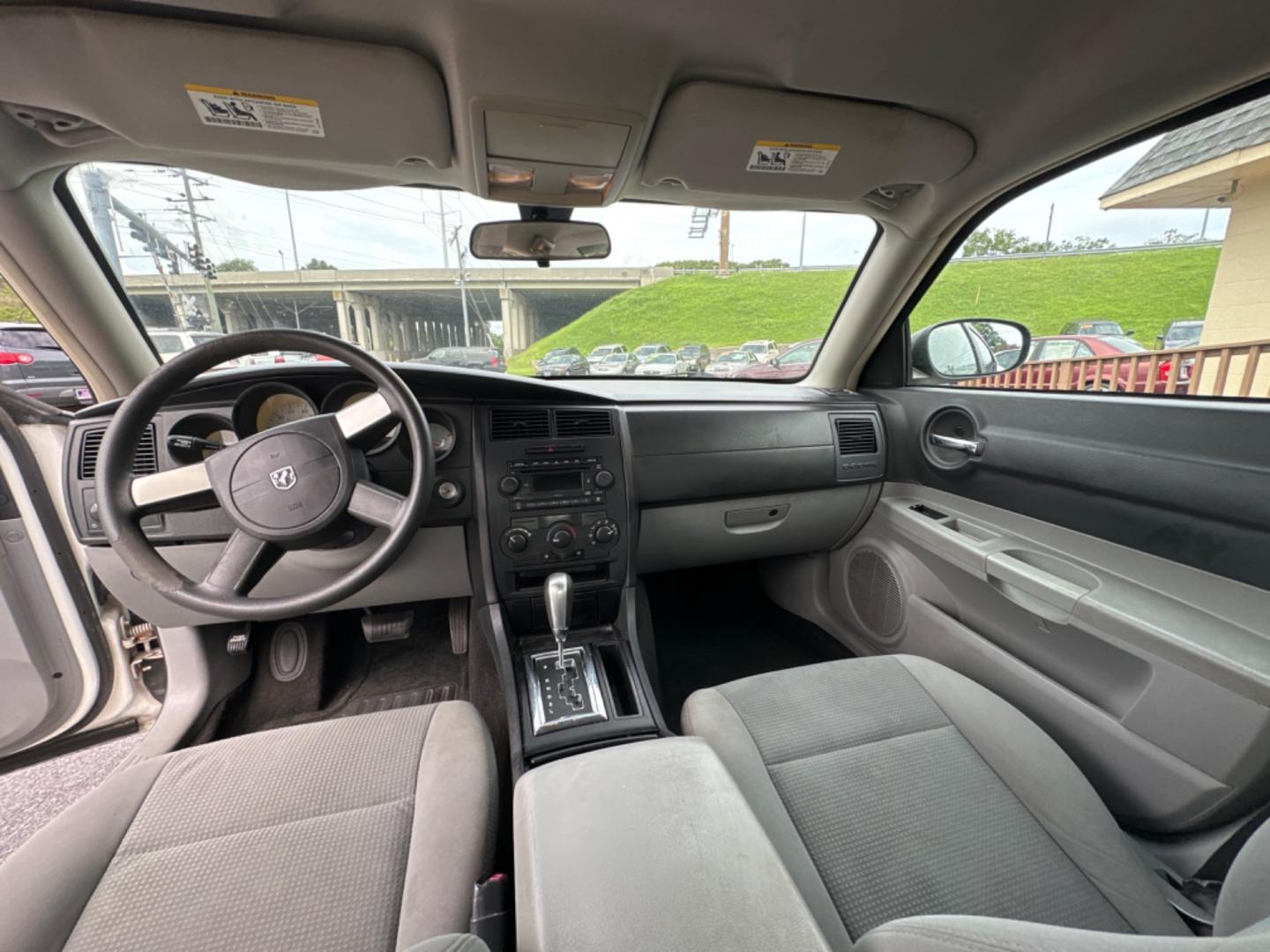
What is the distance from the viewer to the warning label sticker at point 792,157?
1.37 m

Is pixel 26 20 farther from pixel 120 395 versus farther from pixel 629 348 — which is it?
pixel 629 348

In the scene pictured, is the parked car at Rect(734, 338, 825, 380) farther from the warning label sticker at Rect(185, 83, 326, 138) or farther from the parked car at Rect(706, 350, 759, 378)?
the warning label sticker at Rect(185, 83, 326, 138)

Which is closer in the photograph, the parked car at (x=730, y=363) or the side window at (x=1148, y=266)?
the side window at (x=1148, y=266)

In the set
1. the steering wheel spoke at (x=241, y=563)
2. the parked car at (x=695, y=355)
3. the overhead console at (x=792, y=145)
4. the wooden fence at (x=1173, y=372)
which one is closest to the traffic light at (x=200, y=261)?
the steering wheel spoke at (x=241, y=563)

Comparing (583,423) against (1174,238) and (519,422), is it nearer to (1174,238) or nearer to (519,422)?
(519,422)

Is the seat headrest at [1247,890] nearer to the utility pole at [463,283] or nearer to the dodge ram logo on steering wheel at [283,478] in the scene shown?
the dodge ram logo on steering wheel at [283,478]

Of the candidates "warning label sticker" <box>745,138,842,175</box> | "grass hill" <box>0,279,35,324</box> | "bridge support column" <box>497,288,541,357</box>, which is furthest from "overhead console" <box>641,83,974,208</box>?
"grass hill" <box>0,279,35,324</box>

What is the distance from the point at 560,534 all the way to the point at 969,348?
1.81 metres

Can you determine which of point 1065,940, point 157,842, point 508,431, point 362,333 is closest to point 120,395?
point 362,333

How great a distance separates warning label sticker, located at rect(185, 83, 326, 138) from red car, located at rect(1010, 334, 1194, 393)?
224 cm

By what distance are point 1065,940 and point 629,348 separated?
198cm

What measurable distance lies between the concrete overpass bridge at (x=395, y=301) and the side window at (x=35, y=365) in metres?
0.24

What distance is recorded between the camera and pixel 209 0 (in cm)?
93

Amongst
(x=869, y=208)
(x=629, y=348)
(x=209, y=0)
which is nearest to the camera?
(x=209, y=0)
